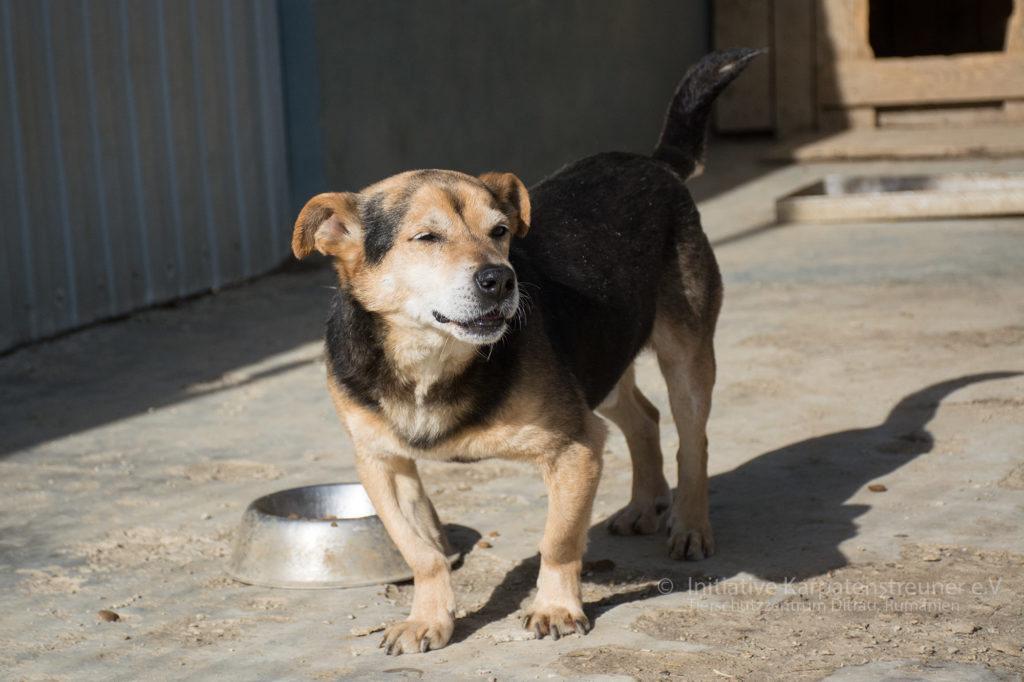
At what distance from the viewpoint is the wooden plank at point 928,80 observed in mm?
15133

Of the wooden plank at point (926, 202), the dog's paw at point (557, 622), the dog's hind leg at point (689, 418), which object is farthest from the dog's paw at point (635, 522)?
the wooden plank at point (926, 202)

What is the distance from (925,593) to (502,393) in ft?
4.65

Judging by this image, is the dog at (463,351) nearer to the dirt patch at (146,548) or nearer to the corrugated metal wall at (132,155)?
the dirt patch at (146,548)

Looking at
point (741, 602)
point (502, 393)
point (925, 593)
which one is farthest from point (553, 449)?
point (925, 593)

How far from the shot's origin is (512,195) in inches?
155

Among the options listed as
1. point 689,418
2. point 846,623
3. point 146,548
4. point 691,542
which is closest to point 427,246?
point 689,418

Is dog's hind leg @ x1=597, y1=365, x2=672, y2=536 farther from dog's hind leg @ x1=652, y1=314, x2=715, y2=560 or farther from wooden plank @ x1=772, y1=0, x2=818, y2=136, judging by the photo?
wooden plank @ x1=772, y1=0, x2=818, y2=136

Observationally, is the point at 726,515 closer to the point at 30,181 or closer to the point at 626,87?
the point at 30,181

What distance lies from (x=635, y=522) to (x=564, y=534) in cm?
97

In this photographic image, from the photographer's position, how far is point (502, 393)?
3.58 metres

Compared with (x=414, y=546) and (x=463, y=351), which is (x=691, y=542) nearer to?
(x=414, y=546)

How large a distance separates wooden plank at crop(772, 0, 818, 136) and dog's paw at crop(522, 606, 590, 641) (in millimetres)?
13424

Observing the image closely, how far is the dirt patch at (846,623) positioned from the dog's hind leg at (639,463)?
2.24ft

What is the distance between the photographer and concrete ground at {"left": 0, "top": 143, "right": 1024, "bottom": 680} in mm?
3486
